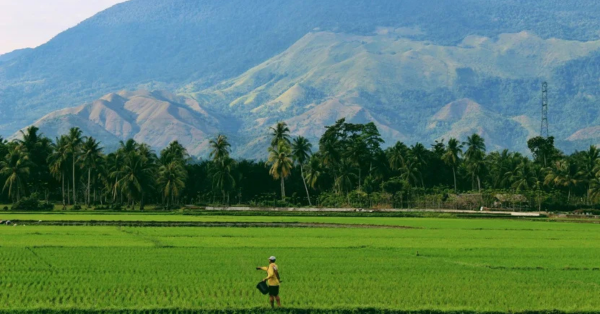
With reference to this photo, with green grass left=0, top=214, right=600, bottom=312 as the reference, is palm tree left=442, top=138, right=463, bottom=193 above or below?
above

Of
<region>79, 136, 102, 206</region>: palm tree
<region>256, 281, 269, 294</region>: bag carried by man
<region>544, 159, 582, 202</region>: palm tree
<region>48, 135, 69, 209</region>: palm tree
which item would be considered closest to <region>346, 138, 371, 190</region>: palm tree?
<region>544, 159, 582, 202</region>: palm tree

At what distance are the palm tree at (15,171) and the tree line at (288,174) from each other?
0.43ft

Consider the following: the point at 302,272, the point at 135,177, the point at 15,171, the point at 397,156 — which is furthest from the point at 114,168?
the point at 302,272

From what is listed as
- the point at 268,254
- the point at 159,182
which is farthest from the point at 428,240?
the point at 159,182

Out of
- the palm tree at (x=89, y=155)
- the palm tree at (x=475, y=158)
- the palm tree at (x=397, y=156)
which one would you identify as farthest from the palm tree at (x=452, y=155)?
the palm tree at (x=89, y=155)

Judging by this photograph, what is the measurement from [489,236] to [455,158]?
249 ft

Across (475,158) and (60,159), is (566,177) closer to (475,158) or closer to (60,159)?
(475,158)

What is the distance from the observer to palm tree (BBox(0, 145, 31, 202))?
98.4m

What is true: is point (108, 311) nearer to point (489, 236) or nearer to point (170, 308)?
point (170, 308)

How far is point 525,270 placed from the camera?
30547 mm

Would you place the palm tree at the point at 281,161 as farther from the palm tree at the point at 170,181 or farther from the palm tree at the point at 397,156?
the palm tree at the point at 397,156

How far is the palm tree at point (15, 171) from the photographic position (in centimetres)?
9844

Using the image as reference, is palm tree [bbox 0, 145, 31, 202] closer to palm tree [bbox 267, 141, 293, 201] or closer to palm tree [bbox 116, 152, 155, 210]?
palm tree [bbox 116, 152, 155, 210]

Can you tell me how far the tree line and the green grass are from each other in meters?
58.1
